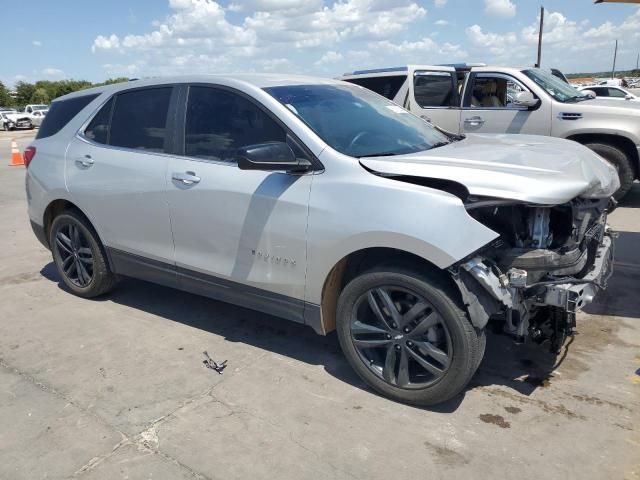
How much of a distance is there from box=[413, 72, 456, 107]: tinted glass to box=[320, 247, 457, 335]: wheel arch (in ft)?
19.0

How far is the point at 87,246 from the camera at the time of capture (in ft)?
15.8

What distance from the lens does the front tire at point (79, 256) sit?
4.71 m

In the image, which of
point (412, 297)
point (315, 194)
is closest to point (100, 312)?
point (315, 194)

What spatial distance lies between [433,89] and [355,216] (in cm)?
603

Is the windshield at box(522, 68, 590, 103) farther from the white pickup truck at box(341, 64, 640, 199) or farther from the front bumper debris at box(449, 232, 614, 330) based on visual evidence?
the front bumper debris at box(449, 232, 614, 330)

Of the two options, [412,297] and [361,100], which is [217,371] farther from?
[361,100]

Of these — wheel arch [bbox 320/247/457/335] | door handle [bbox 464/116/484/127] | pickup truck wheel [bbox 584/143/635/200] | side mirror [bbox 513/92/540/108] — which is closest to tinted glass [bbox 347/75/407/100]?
door handle [bbox 464/116/484/127]

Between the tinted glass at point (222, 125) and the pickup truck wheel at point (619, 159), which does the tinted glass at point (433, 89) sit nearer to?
the pickup truck wheel at point (619, 159)

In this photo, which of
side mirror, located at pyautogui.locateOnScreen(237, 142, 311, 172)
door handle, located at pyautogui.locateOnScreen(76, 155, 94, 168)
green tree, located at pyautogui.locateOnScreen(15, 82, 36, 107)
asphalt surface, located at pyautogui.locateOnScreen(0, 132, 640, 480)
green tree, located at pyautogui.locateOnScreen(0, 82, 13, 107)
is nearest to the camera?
asphalt surface, located at pyautogui.locateOnScreen(0, 132, 640, 480)

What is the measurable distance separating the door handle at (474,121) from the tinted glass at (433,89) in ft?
1.33

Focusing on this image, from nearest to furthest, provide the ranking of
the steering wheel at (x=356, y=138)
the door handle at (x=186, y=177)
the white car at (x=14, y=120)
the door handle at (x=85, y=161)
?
the steering wheel at (x=356, y=138)
the door handle at (x=186, y=177)
the door handle at (x=85, y=161)
the white car at (x=14, y=120)

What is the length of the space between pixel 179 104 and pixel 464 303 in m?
2.48

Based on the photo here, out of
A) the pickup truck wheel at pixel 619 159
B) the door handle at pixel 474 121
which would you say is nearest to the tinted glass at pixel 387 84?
the door handle at pixel 474 121

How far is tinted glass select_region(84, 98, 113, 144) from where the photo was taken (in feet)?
15.0
